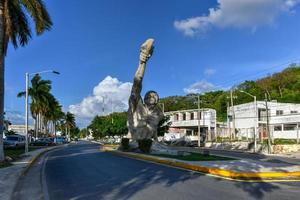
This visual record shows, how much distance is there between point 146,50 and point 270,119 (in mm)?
44442

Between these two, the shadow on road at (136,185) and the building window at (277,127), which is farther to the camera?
the building window at (277,127)

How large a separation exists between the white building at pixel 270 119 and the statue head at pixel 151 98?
31671 millimetres

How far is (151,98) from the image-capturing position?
128 ft

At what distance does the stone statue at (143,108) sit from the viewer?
127ft

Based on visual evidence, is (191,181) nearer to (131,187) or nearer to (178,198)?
(131,187)

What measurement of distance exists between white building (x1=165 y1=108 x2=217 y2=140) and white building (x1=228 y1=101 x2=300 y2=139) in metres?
4.43

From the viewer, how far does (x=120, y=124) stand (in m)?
94.4

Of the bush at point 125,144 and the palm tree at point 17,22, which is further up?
the palm tree at point 17,22

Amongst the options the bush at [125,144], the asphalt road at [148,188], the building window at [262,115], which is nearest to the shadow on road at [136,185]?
the asphalt road at [148,188]

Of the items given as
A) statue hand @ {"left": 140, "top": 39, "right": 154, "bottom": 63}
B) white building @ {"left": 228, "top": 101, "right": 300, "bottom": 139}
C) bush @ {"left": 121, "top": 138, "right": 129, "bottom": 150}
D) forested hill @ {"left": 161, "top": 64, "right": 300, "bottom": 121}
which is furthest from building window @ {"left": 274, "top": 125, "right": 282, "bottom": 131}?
statue hand @ {"left": 140, "top": 39, "right": 154, "bottom": 63}

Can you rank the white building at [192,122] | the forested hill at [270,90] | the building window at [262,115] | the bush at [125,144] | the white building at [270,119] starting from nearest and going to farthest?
the bush at [125,144] → the white building at [270,119] → the building window at [262,115] → the white building at [192,122] → the forested hill at [270,90]

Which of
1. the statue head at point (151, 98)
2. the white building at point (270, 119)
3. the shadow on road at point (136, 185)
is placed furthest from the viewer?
the white building at point (270, 119)

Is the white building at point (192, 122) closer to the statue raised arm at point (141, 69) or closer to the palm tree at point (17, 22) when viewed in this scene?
the statue raised arm at point (141, 69)

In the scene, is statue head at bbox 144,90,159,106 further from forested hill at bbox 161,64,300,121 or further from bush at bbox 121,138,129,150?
forested hill at bbox 161,64,300,121
